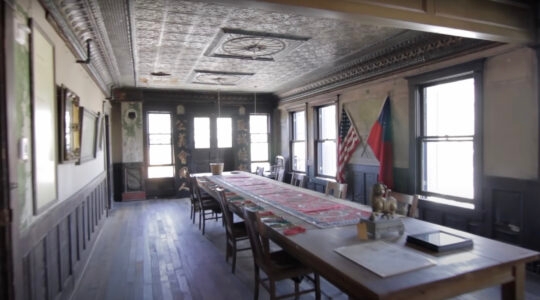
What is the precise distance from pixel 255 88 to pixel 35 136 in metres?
6.10

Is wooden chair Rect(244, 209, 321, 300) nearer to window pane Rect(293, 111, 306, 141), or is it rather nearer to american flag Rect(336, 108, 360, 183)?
american flag Rect(336, 108, 360, 183)

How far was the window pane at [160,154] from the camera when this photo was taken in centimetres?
819

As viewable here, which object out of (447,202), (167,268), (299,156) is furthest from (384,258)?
(299,156)

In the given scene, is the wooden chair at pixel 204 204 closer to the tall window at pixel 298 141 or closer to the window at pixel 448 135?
the window at pixel 448 135

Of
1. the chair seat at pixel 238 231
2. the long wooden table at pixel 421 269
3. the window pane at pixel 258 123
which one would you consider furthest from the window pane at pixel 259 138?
the long wooden table at pixel 421 269

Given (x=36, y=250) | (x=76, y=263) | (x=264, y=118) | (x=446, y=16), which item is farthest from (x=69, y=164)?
(x=264, y=118)

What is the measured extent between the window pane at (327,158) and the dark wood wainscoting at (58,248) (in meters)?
4.30

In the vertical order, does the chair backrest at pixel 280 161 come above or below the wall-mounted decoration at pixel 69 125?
below

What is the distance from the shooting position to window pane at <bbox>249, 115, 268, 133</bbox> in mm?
8992

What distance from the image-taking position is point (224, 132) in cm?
877

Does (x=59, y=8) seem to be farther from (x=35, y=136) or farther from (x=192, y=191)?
(x=192, y=191)

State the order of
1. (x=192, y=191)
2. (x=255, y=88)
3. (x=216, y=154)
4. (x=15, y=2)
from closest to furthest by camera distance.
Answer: (x=15, y=2) < (x=192, y=191) < (x=255, y=88) < (x=216, y=154)

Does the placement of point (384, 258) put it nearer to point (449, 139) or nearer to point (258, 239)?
point (258, 239)

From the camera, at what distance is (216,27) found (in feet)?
12.1
